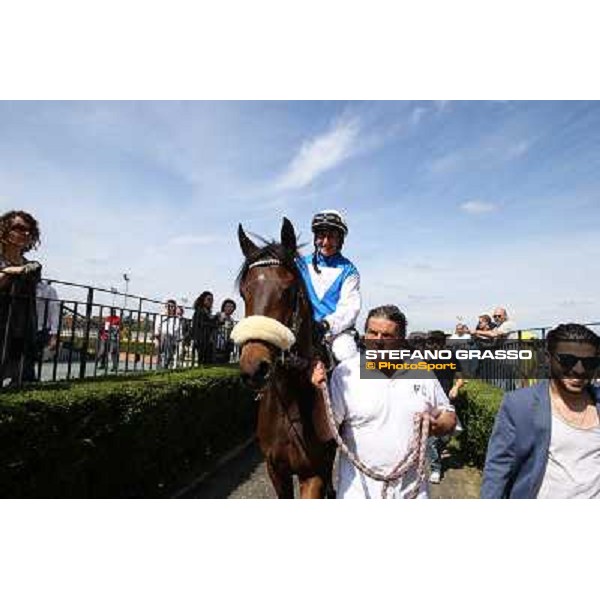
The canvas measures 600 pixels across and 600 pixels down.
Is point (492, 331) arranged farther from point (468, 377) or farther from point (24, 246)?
point (24, 246)

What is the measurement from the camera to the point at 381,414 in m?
2.66

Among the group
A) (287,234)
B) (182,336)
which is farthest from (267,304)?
(182,336)

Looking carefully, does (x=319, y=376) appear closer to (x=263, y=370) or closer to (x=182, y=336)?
(x=263, y=370)

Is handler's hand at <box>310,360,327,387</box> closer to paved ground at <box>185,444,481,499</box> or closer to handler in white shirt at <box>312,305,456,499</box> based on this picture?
handler in white shirt at <box>312,305,456,499</box>

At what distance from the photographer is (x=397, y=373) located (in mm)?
2750

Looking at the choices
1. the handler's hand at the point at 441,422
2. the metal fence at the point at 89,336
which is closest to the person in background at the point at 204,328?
the metal fence at the point at 89,336

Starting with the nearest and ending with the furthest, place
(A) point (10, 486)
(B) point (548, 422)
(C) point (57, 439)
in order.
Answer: (B) point (548, 422) → (A) point (10, 486) → (C) point (57, 439)

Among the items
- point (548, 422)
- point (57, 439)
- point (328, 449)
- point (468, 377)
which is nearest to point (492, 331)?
point (468, 377)

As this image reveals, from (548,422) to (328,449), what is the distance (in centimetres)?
171

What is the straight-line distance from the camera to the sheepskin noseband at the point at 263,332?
282 centimetres

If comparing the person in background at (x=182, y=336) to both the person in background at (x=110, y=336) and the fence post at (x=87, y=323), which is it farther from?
the fence post at (x=87, y=323)

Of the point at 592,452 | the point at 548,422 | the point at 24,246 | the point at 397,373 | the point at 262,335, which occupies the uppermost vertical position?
the point at 24,246

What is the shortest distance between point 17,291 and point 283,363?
275 centimetres

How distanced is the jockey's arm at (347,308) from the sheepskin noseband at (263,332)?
0.98m
